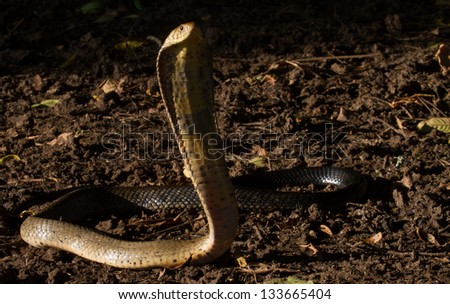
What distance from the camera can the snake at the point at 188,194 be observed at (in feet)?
15.4

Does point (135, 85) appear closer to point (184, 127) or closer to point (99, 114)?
point (99, 114)

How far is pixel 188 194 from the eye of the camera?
21.6 feet

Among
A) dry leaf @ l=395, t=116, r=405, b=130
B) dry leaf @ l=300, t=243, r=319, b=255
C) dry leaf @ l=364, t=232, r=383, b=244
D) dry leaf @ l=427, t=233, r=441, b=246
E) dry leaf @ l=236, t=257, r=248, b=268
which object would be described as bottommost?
dry leaf @ l=395, t=116, r=405, b=130

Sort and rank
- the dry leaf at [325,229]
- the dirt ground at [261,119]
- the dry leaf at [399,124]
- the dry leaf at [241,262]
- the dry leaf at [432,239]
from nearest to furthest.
→ the dry leaf at [241,262] → the dirt ground at [261,119] → the dry leaf at [432,239] → the dry leaf at [325,229] → the dry leaf at [399,124]

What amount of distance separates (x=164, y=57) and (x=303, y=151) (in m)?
2.87

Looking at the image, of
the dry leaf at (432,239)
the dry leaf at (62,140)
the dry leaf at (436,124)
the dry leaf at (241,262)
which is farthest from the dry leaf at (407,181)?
the dry leaf at (62,140)

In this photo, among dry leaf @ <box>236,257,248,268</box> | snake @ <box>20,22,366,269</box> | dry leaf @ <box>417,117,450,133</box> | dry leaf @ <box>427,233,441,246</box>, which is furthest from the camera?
dry leaf @ <box>417,117,450,133</box>

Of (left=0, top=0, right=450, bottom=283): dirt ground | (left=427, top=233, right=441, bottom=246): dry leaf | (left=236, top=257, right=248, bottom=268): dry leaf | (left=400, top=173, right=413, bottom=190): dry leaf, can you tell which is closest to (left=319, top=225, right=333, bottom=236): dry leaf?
(left=0, top=0, right=450, bottom=283): dirt ground

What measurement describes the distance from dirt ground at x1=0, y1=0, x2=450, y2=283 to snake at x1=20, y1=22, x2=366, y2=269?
0.09m

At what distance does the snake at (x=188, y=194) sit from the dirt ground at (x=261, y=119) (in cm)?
9

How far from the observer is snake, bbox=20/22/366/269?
4.71m

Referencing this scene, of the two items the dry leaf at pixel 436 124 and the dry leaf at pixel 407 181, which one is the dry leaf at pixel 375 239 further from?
the dry leaf at pixel 436 124

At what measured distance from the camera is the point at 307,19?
31.0 feet

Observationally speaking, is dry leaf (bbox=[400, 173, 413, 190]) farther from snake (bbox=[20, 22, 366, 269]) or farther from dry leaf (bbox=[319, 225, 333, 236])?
dry leaf (bbox=[319, 225, 333, 236])
